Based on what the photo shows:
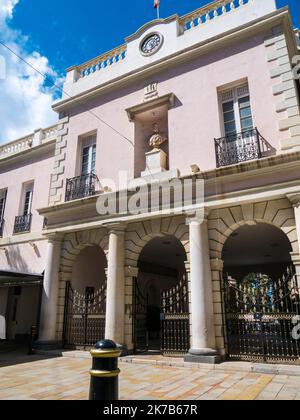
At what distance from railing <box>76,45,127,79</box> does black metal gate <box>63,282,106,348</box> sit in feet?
28.6

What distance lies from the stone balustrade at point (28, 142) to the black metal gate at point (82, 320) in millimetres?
7615

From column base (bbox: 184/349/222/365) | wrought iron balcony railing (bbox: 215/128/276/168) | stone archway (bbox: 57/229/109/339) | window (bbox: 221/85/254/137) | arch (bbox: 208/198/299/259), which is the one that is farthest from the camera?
stone archway (bbox: 57/229/109/339)

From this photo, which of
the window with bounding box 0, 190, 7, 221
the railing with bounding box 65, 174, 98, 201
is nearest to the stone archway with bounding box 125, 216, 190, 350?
the railing with bounding box 65, 174, 98, 201

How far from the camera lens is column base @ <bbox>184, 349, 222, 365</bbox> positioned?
7.82 metres

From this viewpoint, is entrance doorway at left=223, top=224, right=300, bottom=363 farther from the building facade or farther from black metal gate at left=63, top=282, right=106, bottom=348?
black metal gate at left=63, top=282, right=106, bottom=348

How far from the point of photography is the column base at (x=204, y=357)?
7.82 meters

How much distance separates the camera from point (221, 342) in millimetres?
8352

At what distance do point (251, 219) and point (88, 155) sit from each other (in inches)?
276

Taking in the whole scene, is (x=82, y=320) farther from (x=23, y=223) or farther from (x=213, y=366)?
(x=23, y=223)

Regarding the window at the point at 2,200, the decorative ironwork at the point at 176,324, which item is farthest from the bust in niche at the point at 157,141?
the window at the point at 2,200

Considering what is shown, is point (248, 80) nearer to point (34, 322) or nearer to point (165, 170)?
point (165, 170)

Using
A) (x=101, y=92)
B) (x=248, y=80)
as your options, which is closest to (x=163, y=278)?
(x=101, y=92)

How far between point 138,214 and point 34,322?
26.8ft

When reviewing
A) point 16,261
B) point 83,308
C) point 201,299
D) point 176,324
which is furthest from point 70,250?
point 201,299
